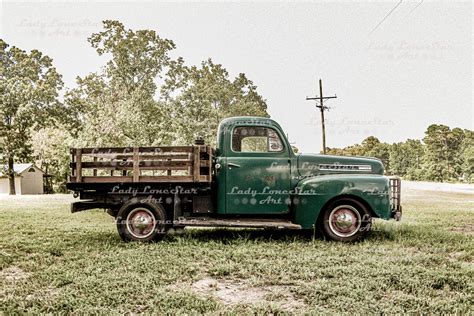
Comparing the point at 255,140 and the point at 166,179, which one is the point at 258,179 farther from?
the point at 166,179

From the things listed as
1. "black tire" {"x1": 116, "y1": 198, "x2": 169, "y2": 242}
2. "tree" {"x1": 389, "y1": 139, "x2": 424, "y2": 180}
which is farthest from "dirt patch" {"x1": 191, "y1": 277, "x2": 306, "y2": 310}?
"tree" {"x1": 389, "y1": 139, "x2": 424, "y2": 180}

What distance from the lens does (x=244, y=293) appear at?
459 centimetres

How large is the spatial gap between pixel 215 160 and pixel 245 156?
22.1 inches

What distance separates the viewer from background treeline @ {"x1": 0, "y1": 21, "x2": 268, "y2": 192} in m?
24.3

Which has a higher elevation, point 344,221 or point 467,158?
point 467,158

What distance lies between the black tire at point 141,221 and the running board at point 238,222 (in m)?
0.37

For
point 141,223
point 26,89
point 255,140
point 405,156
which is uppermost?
point 26,89

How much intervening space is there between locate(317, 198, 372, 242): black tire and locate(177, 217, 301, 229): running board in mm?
610

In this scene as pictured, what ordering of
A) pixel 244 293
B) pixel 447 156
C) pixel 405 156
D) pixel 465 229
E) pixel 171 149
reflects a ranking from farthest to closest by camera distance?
pixel 405 156 → pixel 447 156 → pixel 465 229 → pixel 171 149 → pixel 244 293

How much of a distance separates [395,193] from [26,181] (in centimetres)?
4582

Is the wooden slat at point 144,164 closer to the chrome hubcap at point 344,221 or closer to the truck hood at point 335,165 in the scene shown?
the truck hood at point 335,165

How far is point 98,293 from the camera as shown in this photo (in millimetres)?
4504

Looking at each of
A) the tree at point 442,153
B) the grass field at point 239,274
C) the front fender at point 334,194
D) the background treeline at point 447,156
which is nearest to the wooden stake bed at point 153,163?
the grass field at point 239,274

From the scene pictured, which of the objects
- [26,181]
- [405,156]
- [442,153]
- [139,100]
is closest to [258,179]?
[139,100]
